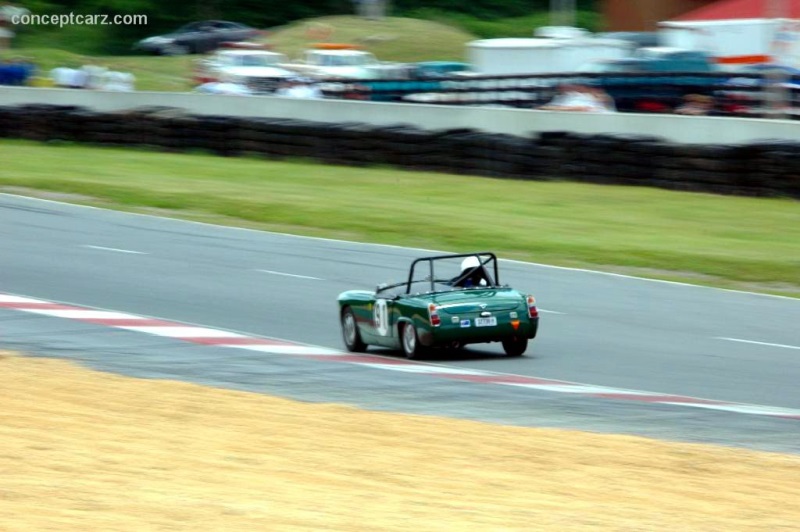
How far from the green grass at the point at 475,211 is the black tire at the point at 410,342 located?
5843mm

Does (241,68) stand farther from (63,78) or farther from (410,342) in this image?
(410,342)

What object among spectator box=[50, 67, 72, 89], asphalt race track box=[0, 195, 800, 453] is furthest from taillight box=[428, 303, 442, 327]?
spectator box=[50, 67, 72, 89]

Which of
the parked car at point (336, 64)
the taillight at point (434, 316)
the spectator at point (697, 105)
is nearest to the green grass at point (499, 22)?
the parked car at point (336, 64)

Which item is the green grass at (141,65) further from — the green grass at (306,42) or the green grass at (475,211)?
the green grass at (475,211)

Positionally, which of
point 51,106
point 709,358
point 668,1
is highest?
point 668,1

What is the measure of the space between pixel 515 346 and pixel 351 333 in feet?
4.69

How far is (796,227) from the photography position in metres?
18.7

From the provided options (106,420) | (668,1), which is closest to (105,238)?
(106,420)

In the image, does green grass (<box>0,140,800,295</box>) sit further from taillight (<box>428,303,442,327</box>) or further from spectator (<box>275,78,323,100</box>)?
spectator (<box>275,78,323,100</box>)

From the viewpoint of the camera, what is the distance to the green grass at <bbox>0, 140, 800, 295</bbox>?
1703 cm

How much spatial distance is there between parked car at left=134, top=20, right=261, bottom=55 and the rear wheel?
168 ft

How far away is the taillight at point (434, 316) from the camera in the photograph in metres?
10.6

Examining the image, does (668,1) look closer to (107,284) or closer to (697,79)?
(697,79)

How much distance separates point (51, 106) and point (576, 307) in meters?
19.6
